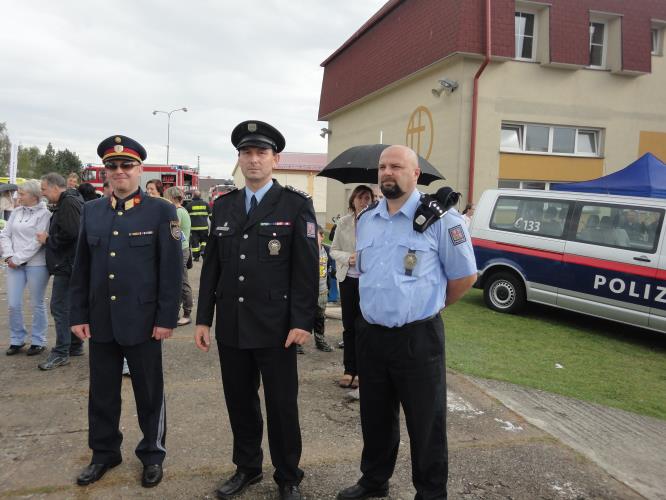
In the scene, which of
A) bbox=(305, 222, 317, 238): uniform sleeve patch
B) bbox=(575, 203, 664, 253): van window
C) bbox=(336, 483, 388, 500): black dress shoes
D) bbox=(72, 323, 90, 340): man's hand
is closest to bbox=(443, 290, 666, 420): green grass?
bbox=(575, 203, 664, 253): van window

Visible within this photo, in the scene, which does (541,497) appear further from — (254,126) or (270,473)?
(254,126)

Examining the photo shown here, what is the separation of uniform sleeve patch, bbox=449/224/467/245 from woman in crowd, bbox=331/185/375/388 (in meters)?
1.92

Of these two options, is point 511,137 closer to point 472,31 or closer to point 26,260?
point 472,31

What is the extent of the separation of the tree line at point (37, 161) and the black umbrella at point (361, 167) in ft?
202

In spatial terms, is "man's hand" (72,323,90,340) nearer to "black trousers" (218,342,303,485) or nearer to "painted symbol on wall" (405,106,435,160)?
"black trousers" (218,342,303,485)

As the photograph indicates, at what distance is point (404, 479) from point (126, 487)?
1.66m

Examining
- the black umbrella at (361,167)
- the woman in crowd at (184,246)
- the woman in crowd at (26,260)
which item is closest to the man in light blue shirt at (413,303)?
the black umbrella at (361,167)

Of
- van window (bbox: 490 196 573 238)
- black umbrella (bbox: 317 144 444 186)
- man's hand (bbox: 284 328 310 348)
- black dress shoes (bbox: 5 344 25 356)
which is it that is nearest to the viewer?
man's hand (bbox: 284 328 310 348)

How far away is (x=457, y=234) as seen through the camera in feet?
8.79

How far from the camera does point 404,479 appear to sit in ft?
10.4

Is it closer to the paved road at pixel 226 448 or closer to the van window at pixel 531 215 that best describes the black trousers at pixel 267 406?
the paved road at pixel 226 448

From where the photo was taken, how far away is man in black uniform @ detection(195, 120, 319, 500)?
2805mm

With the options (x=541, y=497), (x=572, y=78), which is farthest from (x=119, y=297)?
(x=572, y=78)

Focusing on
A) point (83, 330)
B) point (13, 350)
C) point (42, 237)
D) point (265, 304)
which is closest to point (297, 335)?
point (265, 304)
